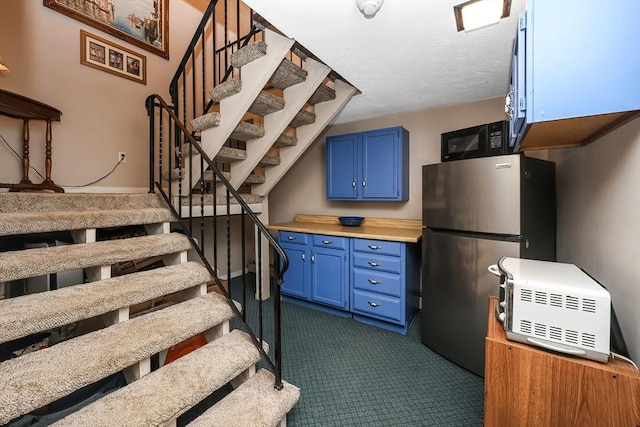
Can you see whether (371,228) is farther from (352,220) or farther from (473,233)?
(473,233)

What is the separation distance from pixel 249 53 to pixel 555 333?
2.48 meters

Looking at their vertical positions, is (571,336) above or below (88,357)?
above

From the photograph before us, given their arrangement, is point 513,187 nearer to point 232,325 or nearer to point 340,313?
point 340,313

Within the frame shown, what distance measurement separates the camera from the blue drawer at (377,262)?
255 centimetres

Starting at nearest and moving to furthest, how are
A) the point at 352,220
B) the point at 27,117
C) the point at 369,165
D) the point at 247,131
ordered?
the point at 27,117 → the point at 247,131 → the point at 369,165 → the point at 352,220

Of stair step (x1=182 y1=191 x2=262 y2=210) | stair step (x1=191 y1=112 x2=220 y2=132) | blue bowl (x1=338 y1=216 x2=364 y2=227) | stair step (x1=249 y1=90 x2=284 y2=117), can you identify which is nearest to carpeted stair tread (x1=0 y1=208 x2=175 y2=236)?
stair step (x1=182 y1=191 x2=262 y2=210)

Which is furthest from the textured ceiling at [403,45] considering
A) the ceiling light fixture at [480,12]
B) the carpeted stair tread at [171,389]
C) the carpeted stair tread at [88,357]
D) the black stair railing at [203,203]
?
the carpeted stair tread at [171,389]

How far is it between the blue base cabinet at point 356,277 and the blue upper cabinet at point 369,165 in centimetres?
62

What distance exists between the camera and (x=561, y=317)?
1.03 meters

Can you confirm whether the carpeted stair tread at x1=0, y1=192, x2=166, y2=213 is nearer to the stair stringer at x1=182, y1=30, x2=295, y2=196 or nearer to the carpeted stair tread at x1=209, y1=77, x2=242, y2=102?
the stair stringer at x1=182, y1=30, x2=295, y2=196

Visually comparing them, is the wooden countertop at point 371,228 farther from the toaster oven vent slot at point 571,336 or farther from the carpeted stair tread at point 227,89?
the carpeted stair tread at point 227,89

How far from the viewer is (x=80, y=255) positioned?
59.1 inches

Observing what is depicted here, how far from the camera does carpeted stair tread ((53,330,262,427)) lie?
1065 mm

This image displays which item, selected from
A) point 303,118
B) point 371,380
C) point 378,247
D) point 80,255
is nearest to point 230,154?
point 303,118
